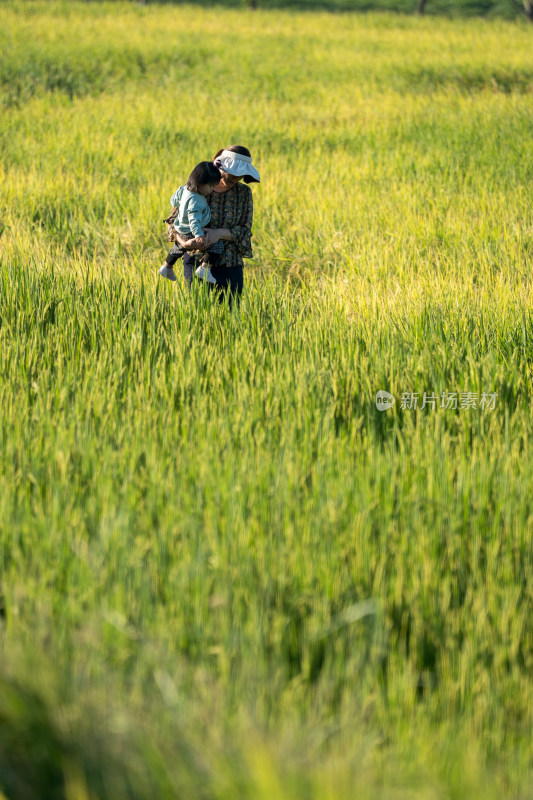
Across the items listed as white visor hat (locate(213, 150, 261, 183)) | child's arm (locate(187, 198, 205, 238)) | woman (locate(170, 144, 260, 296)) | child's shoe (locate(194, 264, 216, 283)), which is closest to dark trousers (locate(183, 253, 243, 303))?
woman (locate(170, 144, 260, 296))

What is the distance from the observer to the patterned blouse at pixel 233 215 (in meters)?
3.77

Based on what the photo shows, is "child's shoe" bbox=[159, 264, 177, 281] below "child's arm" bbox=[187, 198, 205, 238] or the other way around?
below

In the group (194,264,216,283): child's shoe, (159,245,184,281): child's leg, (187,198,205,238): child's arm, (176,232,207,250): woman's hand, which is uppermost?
(187,198,205,238): child's arm

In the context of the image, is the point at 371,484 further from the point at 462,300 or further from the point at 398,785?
the point at 462,300

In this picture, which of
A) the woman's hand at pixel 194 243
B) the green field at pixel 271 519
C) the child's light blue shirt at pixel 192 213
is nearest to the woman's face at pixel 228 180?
the child's light blue shirt at pixel 192 213

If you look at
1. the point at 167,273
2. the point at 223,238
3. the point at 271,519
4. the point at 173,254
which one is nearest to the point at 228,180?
the point at 223,238

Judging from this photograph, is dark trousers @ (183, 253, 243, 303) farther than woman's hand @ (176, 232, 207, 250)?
Yes

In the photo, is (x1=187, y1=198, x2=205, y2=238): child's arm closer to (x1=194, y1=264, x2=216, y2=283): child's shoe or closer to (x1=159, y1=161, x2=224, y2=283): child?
(x1=159, y1=161, x2=224, y2=283): child

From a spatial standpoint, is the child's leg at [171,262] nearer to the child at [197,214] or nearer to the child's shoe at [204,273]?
the child at [197,214]

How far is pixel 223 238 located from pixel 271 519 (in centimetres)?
213

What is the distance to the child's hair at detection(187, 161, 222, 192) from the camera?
3.49 m

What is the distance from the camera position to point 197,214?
11.8 ft

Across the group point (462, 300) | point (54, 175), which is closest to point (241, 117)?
point (54, 175)

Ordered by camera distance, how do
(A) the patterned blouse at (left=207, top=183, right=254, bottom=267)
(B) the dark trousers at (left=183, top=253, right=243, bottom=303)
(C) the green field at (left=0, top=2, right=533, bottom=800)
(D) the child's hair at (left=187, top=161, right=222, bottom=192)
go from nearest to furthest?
(C) the green field at (left=0, top=2, right=533, bottom=800), (D) the child's hair at (left=187, top=161, right=222, bottom=192), (A) the patterned blouse at (left=207, top=183, right=254, bottom=267), (B) the dark trousers at (left=183, top=253, right=243, bottom=303)
